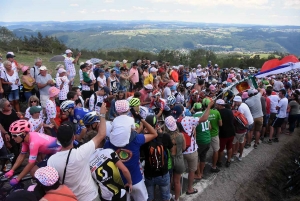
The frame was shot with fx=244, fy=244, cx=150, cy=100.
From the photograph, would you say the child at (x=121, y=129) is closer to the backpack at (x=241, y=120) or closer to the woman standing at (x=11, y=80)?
the backpack at (x=241, y=120)

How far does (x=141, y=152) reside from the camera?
3.84m

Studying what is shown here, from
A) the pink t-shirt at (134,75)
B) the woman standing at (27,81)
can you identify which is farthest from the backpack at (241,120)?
the woman standing at (27,81)

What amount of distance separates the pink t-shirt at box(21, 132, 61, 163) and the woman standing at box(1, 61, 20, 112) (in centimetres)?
400

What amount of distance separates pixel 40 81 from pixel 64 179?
15.0ft

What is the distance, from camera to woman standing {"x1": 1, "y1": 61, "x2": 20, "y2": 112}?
6.55 m

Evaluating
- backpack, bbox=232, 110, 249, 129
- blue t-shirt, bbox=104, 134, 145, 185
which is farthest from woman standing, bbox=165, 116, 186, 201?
backpack, bbox=232, 110, 249, 129

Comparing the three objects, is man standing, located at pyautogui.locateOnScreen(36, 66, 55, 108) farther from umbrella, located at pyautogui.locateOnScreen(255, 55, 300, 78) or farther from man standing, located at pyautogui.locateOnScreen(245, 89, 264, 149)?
umbrella, located at pyautogui.locateOnScreen(255, 55, 300, 78)

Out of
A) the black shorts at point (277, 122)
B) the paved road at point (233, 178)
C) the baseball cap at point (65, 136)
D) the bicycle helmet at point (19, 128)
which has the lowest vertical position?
the paved road at point (233, 178)

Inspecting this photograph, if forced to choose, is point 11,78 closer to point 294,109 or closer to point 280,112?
point 280,112

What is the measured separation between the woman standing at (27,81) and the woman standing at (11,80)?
0.76 feet

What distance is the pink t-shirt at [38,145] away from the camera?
3281 millimetres

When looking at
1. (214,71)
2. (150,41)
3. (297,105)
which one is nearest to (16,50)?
(214,71)

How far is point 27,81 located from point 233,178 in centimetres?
594

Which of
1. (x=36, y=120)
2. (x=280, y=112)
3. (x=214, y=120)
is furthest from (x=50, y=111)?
(x=280, y=112)
